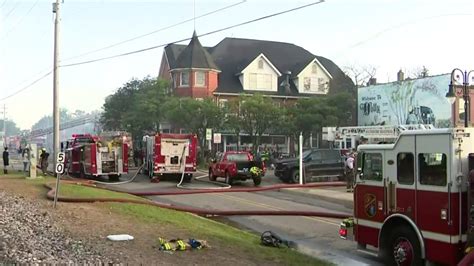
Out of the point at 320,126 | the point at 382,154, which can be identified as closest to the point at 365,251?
the point at 382,154

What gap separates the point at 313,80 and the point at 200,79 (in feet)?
42.5

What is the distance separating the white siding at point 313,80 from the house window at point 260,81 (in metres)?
3.36

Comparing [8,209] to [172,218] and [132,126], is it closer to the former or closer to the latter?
[172,218]

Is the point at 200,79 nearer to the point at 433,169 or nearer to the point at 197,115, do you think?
the point at 197,115

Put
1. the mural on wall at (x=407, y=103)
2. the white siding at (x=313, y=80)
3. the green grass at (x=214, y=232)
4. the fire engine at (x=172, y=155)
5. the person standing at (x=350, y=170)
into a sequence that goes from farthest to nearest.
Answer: the white siding at (x=313, y=80) < the mural on wall at (x=407, y=103) < the fire engine at (x=172, y=155) < the person standing at (x=350, y=170) < the green grass at (x=214, y=232)

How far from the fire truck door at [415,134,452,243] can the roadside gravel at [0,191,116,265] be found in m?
4.72

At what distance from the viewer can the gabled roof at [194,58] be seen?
5328 centimetres

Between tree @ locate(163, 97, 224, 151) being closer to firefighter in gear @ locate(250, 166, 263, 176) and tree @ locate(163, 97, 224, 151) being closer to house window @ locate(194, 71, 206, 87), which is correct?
house window @ locate(194, 71, 206, 87)

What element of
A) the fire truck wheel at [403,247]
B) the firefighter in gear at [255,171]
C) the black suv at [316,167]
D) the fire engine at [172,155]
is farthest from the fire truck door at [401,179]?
the fire engine at [172,155]

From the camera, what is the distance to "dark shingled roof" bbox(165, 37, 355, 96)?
186 feet

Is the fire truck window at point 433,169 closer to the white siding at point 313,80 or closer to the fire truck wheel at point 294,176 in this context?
the fire truck wheel at point 294,176

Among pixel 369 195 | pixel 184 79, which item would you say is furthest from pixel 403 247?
pixel 184 79

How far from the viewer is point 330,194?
21734mm

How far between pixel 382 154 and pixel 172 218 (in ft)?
19.8
